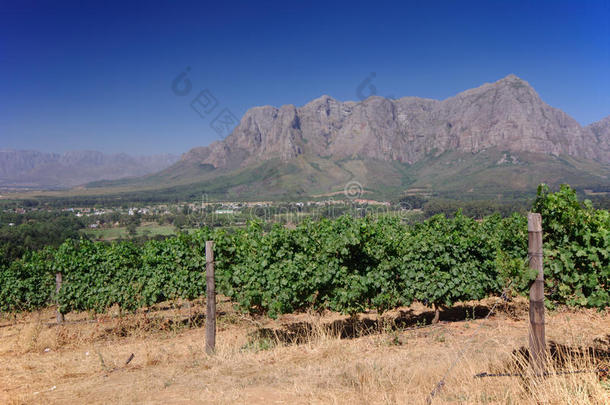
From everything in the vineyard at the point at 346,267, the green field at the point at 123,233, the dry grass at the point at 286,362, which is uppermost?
Answer: the vineyard at the point at 346,267

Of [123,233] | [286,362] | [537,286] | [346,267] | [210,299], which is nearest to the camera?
[537,286]

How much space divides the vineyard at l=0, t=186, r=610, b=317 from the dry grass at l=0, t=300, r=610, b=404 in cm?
Answer: 89

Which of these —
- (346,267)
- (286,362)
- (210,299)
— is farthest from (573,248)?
(210,299)

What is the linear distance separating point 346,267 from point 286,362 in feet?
8.45

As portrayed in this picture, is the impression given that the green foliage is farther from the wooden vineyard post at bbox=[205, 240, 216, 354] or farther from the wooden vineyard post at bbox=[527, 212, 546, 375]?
the wooden vineyard post at bbox=[205, 240, 216, 354]

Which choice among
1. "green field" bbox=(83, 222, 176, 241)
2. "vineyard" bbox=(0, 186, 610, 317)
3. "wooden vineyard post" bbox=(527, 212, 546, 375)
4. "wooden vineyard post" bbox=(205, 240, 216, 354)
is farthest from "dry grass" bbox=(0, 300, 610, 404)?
"green field" bbox=(83, 222, 176, 241)

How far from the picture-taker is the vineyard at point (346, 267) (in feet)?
17.8

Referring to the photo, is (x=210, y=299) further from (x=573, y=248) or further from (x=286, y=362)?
(x=573, y=248)

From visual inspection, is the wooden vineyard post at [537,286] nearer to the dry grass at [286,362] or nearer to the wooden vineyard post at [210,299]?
the dry grass at [286,362]

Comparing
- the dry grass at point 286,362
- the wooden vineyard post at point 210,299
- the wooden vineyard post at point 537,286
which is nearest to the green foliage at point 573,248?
the wooden vineyard post at point 537,286

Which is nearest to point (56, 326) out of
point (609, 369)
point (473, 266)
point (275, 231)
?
point (275, 231)

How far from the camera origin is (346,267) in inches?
325

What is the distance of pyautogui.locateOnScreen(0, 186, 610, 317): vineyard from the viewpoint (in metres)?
5.44

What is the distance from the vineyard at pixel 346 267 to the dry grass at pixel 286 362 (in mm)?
892
